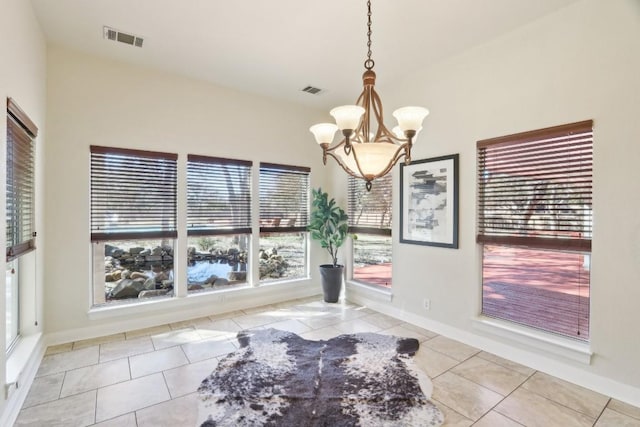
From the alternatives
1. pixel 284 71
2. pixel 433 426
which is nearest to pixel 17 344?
pixel 433 426

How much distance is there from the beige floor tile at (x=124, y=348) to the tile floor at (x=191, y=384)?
10mm

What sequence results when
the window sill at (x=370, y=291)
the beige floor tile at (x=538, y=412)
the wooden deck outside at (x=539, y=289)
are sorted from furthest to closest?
the window sill at (x=370, y=291) → the wooden deck outside at (x=539, y=289) → the beige floor tile at (x=538, y=412)

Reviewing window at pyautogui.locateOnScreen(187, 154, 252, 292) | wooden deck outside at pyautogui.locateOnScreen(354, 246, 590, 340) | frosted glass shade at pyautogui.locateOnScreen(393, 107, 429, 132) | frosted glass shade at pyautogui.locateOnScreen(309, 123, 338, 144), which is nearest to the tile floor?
wooden deck outside at pyautogui.locateOnScreen(354, 246, 590, 340)

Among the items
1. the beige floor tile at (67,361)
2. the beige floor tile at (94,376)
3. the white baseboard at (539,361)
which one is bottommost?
the beige floor tile at (94,376)

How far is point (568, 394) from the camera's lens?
8.42 feet

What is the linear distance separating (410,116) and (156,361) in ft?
10.3

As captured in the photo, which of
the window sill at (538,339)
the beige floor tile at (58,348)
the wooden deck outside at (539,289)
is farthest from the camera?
the beige floor tile at (58,348)

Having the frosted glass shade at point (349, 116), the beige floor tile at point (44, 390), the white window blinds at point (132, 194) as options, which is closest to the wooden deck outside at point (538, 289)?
the frosted glass shade at point (349, 116)

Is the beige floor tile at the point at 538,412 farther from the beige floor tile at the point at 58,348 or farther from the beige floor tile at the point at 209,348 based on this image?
the beige floor tile at the point at 58,348

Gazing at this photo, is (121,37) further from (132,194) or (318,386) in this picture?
(318,386)

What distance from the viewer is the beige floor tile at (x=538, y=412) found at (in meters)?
2.23

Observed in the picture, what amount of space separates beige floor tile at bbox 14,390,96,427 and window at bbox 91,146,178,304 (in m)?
1.60

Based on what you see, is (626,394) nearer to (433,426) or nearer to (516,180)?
(433,426)

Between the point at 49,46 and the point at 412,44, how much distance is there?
12.7ft
